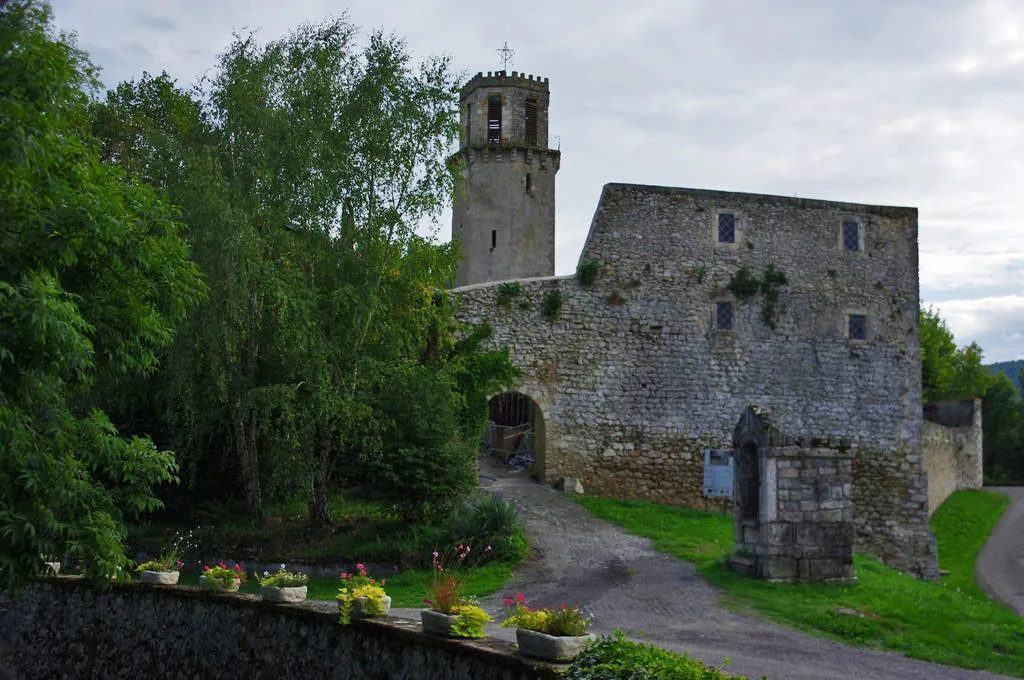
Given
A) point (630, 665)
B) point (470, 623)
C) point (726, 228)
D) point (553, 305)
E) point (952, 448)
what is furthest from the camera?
point (952, 448)

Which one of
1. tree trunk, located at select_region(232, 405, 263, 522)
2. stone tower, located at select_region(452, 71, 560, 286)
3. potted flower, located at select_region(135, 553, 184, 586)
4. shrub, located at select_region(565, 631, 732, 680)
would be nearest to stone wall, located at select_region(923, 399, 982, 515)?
stone tower, located at select_region(452, 71, 560, 286)

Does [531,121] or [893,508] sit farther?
[531,121]

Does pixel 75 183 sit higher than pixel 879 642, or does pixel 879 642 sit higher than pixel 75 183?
pixel 75 183

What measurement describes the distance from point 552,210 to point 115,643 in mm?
23806

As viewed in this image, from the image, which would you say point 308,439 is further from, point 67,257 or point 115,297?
point 67,257

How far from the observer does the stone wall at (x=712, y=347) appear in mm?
23000

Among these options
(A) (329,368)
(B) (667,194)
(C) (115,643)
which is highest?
(B) (667,194)

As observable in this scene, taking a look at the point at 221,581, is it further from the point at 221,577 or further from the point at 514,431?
the point at 514,431

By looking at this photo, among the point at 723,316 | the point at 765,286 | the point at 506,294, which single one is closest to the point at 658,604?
the point at 506,294

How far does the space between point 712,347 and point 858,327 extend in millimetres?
4168

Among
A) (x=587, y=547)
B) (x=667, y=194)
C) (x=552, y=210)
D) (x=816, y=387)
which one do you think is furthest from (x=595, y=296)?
(x=552, y=210)

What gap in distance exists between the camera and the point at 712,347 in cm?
2414

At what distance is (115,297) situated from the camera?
10242 millimetres

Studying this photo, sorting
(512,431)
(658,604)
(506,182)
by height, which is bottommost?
(658,604)
